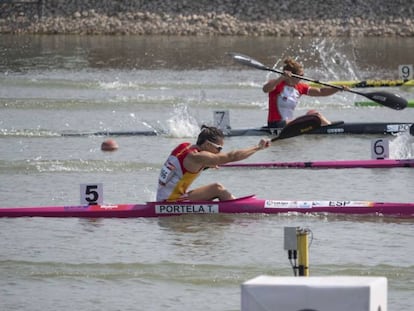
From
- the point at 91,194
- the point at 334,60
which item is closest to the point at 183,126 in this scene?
the point at 91,194

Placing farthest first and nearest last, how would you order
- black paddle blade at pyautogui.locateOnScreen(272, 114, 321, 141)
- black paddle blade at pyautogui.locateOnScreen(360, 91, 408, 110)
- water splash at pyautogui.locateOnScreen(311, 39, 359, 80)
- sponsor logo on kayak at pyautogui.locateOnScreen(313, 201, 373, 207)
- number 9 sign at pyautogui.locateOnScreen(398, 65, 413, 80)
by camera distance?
water splash at pyautogui.locateOnScreen(311, 39, 359, 80) → number 9 sign at pyautogui.locateOnScreen(398, 65, 413, 80) → black paddle blade at pyautogui.locateOnScreen(360, 91, 408, 110) → black paddle blade at pyautogui.locateOnScreen(272, 114, 321, 141) → sponsor logo on kayak at pyautogui.locateOnScreen(313, 201, 373, 207)

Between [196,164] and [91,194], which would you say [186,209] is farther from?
[91,194]

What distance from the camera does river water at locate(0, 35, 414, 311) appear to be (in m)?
12.5

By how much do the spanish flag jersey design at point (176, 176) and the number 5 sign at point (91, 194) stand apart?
66cm

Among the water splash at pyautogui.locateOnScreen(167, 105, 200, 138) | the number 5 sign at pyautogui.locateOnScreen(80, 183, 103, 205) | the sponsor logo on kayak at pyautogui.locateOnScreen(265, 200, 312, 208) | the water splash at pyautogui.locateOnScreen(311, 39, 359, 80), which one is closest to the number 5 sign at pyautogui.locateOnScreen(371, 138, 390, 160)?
the sponsor logo on kayak at pyautogui.locateOnScreen(265, 200, 312, 208)

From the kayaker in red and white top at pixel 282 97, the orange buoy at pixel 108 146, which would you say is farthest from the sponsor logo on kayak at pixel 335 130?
the orange buoy at pixel 108 146

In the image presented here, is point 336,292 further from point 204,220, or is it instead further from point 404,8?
point 404,8

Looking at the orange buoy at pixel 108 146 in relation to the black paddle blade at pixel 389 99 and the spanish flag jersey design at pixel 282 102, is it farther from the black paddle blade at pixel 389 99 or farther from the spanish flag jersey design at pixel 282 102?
the black paddle blade at pixel 389 99

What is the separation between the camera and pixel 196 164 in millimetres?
14852

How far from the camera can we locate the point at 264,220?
15.1m

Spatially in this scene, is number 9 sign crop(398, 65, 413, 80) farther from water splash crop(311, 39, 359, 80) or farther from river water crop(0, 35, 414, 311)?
water splash crop(311, 39, 359, 80)

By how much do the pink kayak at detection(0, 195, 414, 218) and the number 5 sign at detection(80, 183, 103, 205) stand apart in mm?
62

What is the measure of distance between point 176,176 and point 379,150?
445cm

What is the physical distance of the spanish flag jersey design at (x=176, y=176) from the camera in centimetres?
1495
